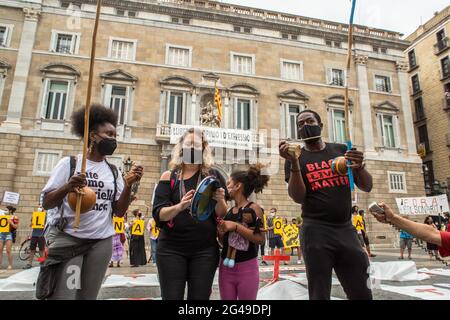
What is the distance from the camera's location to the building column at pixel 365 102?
21.2 meters

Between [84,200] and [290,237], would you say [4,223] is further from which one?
[290,237]

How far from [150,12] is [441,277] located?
20.0m

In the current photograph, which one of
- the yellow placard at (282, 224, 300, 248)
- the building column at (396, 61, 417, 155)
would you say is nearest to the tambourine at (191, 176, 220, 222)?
the yellow placard at (282, 224, 300, 248)

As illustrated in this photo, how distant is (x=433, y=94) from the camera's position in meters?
28.7

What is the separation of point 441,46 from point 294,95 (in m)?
17.6

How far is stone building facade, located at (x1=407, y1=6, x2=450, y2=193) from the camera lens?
26812 mm

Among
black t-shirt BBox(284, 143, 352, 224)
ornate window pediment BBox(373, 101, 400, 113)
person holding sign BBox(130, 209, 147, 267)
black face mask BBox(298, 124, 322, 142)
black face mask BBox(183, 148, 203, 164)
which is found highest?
ornate window pediment BBox(373, 101, 400, 113)

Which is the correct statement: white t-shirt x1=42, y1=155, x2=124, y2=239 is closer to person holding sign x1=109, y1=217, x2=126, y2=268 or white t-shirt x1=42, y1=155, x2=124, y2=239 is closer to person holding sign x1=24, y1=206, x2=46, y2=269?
person holding sign x1=109, y1=217, x2=126, y2=268

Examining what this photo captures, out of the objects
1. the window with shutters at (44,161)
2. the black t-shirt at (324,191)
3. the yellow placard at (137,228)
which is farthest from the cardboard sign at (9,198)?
the black t-shirt at (324,191)

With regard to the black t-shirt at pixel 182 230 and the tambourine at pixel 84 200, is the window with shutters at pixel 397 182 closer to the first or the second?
the black t-shirt at pixel 182 230

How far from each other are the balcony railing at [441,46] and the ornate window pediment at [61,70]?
97.4ft

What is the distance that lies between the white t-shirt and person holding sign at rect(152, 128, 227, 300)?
396 mm

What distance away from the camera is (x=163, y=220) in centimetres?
243
